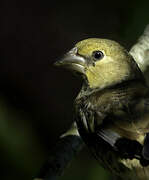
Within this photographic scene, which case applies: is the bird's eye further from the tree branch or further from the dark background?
the dark background

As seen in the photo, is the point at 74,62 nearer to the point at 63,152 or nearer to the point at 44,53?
the point at 63,152

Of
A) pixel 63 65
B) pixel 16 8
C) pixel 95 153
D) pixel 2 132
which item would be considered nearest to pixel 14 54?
pixel 16 8

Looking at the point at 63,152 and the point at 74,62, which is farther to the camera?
the point at 74,62

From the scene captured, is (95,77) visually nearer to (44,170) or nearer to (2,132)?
(44,170)

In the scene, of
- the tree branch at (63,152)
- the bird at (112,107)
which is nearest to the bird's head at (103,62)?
the bird at (112,107)

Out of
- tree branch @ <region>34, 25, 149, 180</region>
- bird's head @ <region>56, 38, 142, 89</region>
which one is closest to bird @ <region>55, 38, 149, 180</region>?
bird's head @ <region>56, 38, 142, 89</region>

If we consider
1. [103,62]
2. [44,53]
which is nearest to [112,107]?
[103,62]
